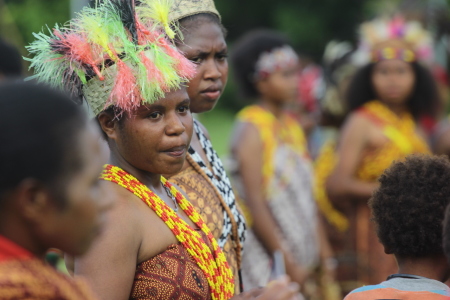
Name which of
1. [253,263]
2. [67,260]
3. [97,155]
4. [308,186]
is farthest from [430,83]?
[97,155]

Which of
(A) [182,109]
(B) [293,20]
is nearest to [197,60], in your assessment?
(A) [182,109]

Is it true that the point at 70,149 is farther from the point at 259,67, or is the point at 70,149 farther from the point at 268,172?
the point at 259,67

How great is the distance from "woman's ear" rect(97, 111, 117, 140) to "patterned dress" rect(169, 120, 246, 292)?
551 millimetres

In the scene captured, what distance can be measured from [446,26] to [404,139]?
302cm

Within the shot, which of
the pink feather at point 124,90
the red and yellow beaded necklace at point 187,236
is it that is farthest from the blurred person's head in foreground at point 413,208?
the pink feather at point 124,90

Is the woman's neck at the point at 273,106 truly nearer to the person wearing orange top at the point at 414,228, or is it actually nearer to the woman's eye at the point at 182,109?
the woman's eye at the point at 182,109

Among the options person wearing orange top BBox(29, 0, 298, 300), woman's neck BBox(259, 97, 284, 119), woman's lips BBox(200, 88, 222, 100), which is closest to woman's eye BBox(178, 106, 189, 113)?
person wearing orange top BBox(29, 0, 298, 300)

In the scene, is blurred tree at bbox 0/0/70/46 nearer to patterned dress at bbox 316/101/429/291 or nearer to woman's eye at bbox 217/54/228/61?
patterned dress at bbox 316/101/429/291

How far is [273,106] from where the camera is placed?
244 inches

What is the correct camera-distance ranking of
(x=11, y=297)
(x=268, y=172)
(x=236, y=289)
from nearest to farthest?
(x=11, y=297) < (x=236, y=289) < (x=268, y=172)

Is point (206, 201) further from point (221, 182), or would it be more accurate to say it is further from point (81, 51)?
point (81, 51)

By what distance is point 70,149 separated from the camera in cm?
172

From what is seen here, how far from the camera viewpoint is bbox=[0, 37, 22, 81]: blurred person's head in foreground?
5.04 m

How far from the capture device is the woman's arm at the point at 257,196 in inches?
216
